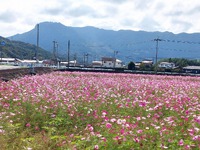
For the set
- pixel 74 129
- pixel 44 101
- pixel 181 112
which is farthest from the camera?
pixel 44 101

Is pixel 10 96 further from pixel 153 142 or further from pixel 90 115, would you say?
pixel 153 142

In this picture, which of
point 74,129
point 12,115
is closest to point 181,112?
point 74,129

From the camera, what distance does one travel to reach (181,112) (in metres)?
8.43

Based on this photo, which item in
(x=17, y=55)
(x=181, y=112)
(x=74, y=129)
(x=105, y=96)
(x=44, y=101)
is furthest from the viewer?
(x=17, y=55)

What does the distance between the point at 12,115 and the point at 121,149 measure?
389 centimetres

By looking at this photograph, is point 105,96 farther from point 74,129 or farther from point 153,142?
point 153,142

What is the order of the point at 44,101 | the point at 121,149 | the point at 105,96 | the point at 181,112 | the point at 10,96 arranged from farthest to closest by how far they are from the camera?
the point at 105,96 → the point at 10,96 → the point at 44,101 → the point at 181,112 → the point at 121,149

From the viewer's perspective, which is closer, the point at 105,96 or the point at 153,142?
the point at 153,142

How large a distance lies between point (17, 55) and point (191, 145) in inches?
6319

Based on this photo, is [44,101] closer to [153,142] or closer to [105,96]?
[105,96]

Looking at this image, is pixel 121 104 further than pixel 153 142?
Yes

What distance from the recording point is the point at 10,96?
1038 cm

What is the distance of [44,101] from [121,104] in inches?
86.6

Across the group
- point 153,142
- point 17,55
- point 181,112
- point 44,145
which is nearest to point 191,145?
point 153,142
